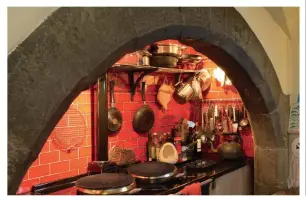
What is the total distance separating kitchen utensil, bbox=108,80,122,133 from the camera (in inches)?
113

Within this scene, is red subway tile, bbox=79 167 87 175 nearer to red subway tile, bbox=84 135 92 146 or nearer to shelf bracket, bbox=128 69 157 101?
red subway tile, bbox=84 135 92 146

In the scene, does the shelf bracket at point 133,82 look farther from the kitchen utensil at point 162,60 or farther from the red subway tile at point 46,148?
the red subway tile at point 46,148

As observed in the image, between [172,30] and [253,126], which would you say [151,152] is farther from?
[172,30]

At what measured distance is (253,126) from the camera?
2.48 metres

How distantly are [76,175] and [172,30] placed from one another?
59.1 inches

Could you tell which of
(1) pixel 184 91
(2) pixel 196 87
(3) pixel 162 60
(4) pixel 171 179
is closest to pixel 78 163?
(4) pixel 171 179

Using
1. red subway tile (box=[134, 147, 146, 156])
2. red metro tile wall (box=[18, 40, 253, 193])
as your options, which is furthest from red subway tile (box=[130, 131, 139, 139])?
red subway tile (box=[134, 147, 146, 156])

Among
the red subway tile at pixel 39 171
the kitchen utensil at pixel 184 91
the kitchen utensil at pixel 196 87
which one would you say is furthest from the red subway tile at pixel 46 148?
the kitchen utensil at pixel 196 87

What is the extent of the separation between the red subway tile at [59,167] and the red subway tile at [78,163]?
4 centimetres

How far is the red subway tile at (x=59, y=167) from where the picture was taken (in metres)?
2.52

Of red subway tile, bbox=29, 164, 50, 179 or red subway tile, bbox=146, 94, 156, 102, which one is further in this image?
red subway tile, bbox=146, 94, 156, 102

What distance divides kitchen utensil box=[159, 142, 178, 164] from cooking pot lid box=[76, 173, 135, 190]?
93 cm
